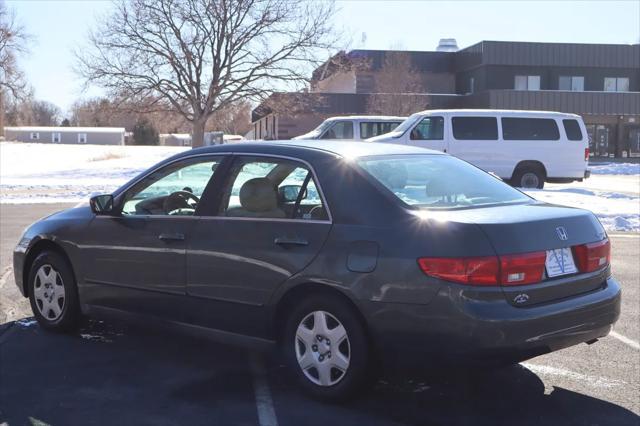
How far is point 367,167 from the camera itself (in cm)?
467

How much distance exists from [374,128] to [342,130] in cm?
100

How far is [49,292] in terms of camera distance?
6062mm

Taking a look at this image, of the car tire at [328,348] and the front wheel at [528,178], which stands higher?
the front wheel at [528,178]

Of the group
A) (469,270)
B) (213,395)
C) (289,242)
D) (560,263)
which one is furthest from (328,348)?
(560,263)

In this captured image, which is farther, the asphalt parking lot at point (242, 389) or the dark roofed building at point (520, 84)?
the dark roofed building at point (520, 84)

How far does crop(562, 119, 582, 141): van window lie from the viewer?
64.3 feet

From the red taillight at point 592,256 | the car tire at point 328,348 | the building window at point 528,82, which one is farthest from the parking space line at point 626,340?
the building window at point 528,82

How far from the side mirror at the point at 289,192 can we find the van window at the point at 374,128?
51.7 feet

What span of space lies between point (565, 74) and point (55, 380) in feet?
152

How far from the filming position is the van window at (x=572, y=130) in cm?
1961

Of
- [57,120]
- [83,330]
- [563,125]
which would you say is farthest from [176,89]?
[57,120]

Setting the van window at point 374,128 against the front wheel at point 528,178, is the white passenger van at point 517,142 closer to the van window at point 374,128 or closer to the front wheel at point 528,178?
the front wheel at point 528,178

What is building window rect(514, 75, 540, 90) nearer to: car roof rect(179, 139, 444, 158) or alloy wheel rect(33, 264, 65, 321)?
car roof rect(179, 139, 444, 158)

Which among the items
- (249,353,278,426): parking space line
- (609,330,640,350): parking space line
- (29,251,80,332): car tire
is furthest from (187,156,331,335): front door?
(609,330,640,350): parking space line
